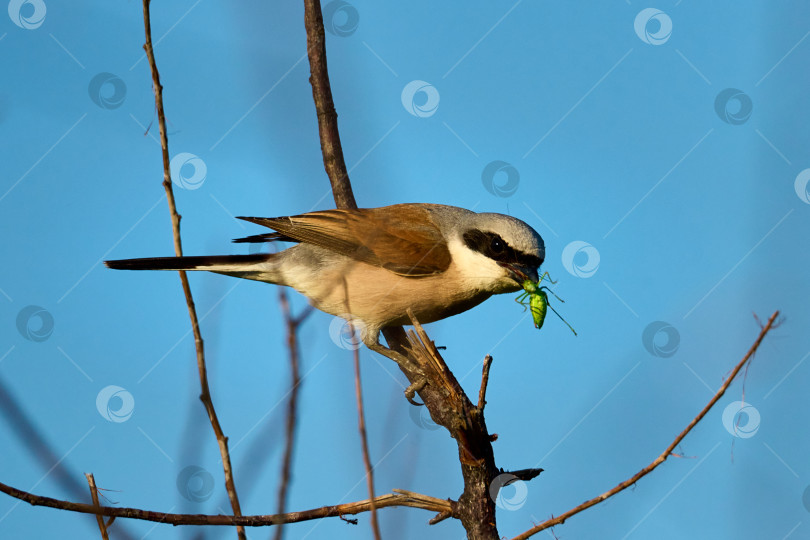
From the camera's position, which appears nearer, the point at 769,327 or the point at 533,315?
the point at 769,327

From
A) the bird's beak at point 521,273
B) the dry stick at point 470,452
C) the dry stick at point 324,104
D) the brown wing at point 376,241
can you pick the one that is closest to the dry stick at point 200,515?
the dry stick at point 470,452

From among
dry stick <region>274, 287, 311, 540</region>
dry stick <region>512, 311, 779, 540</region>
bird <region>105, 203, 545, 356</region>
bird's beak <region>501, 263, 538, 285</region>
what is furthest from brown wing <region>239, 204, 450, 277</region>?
dry stick <region>274, 287, 311, 540</region>

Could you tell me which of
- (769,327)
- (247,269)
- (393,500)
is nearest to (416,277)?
(247,269)

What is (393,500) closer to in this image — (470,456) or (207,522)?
(470,456)

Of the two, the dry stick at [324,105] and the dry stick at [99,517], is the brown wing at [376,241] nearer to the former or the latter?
the dry stick at [324,105]

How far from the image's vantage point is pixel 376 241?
142 inches

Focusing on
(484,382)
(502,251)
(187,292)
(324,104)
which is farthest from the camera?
(324,104)

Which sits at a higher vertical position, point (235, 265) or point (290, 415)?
point (235, 265)

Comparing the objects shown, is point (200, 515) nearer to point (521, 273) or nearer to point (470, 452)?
point (470, 452)

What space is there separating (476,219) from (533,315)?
28.2 inches

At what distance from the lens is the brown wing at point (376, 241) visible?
3617 mm

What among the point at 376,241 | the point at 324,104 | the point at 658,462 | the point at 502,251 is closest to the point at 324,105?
the point at 324,104

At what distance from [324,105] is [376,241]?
3.31 ft

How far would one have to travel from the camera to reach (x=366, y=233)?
360 cm
